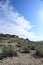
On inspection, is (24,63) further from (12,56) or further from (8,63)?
(12,56)

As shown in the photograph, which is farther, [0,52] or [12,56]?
[0,52]

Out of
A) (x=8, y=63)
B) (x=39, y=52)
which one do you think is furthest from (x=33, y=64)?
(x=39, y=52)

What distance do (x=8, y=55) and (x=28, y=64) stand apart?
4.61m

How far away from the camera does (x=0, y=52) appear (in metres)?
21.9

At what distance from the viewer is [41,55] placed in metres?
21.8

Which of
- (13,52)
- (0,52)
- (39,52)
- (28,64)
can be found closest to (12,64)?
(28,64)

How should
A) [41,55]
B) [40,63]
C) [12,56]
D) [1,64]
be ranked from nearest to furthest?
[1,64]
[40,63]
[12,56]
[41,55]

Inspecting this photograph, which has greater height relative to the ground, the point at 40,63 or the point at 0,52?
the point at 0,52

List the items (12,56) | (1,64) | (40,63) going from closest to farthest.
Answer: (1,64) → (40,63) → (12,56)

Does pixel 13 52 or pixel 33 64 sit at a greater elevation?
pixel 13 52

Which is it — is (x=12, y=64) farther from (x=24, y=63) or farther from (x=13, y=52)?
(x=13, y=52)

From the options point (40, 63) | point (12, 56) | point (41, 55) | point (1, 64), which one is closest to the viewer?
point (1, 64)

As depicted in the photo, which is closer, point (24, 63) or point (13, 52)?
point (24, 63)

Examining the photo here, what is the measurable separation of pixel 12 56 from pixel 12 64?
13.2 feet
